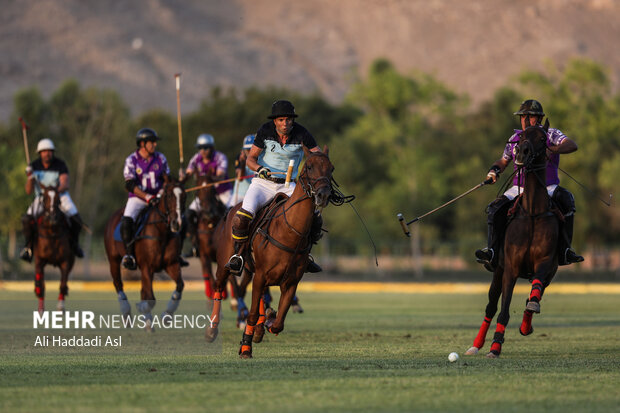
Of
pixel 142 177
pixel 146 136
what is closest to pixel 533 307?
pixel 142 177

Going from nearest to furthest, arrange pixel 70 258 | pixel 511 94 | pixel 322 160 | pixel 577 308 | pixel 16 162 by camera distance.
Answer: pixel 322 160, pixel 70 258, pixel 577 308, pixel 16 162, pixel 511 94

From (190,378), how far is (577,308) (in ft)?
53.3

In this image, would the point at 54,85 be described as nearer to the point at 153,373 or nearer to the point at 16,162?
the point at 16,162

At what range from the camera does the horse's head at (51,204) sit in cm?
1991

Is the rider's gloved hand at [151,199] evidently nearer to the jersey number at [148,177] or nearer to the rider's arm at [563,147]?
the jersey number at [148,177]

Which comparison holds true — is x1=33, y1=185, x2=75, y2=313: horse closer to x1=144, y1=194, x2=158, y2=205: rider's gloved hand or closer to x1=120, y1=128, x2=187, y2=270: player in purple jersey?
x1=120, y1=128, x2=187, y2=270: player in purple jersey

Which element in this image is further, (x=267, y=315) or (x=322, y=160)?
(x=267, y=315)

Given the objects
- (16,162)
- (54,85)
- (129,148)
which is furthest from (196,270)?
(54,85)

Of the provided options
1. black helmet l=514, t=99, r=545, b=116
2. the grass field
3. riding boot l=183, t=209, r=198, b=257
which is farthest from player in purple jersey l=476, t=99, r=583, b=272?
riding boot l=183, t=209, r=198, b=257

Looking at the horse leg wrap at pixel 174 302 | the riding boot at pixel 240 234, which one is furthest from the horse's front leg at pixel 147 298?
the riding boot at pixel 240 234

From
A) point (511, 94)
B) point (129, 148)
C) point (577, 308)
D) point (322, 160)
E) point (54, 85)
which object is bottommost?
point (577, 308)

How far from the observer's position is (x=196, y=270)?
50312mm

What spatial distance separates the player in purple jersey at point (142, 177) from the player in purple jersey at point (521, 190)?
6.09 meters

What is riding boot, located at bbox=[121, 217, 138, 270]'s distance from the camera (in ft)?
56.6
